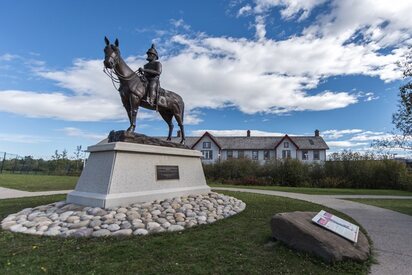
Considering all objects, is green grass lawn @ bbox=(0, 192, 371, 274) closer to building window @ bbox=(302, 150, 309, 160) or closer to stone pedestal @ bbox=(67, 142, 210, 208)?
stone pedestal @ bbox=(67, 142, 210, 208)

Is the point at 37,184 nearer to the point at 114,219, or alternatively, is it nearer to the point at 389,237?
the point at 114,219

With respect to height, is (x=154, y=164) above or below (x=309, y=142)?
below

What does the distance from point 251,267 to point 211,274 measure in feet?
1.97

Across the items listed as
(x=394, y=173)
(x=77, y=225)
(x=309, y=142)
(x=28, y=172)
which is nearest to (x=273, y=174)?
(x=394, y=173)

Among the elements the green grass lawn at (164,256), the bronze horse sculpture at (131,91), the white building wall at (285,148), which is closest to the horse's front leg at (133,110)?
the bronze horse sculpture at (131,91)

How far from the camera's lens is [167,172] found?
856 cm

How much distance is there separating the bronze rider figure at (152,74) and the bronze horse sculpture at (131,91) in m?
0.15

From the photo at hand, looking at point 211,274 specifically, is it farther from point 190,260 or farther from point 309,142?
point 309,142

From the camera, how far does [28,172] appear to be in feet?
114

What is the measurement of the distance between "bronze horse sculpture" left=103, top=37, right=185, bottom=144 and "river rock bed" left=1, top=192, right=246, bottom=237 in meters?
2.49

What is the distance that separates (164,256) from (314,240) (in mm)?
2240

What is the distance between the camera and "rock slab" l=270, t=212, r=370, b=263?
430 centimetres

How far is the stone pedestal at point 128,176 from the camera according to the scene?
23.1 feet

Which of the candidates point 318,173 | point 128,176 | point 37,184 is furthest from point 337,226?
point 318,173
